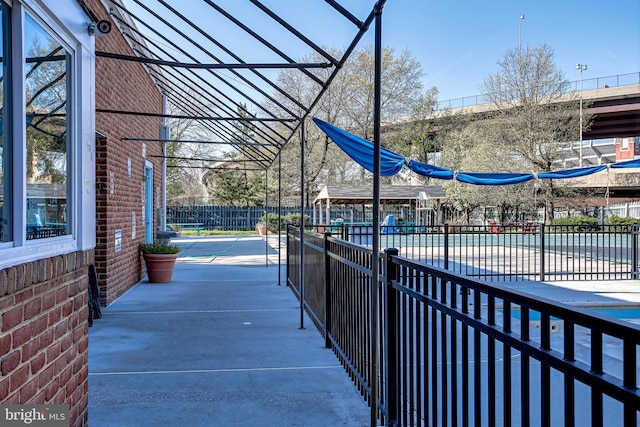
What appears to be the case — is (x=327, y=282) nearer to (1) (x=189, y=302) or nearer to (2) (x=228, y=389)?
(2) (x=228, y=389)

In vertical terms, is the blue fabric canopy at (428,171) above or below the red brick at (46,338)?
above

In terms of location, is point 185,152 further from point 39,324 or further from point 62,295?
point 39,324

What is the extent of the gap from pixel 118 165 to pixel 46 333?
5791 mm

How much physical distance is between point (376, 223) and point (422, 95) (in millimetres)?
32637

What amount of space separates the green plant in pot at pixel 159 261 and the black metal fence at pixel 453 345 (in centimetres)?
374

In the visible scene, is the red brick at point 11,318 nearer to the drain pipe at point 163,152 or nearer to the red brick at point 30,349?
the red brick at point 30,349

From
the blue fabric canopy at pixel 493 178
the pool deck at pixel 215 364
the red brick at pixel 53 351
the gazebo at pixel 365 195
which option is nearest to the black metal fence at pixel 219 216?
the gazebo at pixel 365 195

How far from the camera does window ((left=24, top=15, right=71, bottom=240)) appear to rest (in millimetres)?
2287

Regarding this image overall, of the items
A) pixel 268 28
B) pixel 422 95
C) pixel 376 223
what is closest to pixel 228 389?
pixel 376 223

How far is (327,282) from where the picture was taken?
4.97 metres

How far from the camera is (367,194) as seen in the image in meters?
25.2

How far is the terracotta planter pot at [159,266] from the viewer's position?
9.12 metres

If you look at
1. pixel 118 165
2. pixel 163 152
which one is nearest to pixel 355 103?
pixel 163 152

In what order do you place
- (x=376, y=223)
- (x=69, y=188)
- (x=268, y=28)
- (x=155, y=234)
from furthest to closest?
(x=155, y=234) < (x=268, y=28) < (x=376, y=223) < (x=69, y=188)
